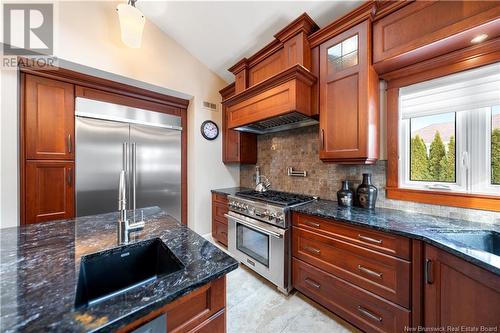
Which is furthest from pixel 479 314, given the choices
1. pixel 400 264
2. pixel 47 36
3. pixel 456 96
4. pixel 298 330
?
pixel 47 36

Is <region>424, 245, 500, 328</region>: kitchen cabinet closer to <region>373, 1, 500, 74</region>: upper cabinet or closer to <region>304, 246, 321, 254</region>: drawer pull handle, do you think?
<region>304, 246, 321, 254</region>: drawer pull handle

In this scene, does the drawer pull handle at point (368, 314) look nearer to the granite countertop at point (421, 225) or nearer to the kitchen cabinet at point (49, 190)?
the granite countertop at point (421, 225)

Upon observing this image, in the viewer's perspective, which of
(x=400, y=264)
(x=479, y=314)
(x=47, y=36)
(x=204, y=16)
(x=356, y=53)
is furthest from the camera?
(x=204, y=16)

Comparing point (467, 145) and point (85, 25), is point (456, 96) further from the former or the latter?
point (85, 25)

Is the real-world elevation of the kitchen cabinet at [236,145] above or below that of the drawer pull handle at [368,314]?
above

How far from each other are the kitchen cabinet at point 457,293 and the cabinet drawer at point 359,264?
120 millimetres

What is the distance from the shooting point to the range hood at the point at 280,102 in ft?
6.14

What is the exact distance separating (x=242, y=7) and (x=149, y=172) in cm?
239

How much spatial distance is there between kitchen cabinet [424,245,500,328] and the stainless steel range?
40.6 inches

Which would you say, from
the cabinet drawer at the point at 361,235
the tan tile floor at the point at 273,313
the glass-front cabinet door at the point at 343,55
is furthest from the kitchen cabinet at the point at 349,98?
the tan tile floor at the point at 273,313

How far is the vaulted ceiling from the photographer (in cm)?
189

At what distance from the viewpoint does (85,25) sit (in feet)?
6.76

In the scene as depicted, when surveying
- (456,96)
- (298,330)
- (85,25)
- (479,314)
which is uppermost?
(85,25)

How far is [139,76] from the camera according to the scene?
2412 millimetres
